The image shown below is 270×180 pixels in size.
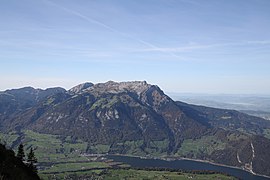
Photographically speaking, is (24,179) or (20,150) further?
(20,150)

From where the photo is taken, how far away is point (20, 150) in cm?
9625

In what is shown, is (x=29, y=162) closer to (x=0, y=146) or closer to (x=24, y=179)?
(x=0, y=146)

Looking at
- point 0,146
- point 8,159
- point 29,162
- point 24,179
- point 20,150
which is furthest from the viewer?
point 29,162

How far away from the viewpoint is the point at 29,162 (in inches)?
4043

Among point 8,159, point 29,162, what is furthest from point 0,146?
point 29,162

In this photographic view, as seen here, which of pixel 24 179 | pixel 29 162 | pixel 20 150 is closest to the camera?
pixel 24 179

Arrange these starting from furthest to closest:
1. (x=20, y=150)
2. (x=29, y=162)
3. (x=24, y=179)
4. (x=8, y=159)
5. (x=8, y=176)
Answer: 1. (x=29, y=162)
2. (x=20, y=150)
3. (x=8, y=159)
4. (x=24, y=179)
5. (x=8, y=176)

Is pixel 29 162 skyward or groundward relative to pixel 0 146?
groundward

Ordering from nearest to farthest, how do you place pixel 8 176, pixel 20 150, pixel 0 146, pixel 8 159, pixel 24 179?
pixel 8 176, pixel 24 179, pixel 8 159, pixel 0 146, pixel 20 150

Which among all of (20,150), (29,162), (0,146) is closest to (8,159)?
(0,146)

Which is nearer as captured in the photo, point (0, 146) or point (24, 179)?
point (24, 179)

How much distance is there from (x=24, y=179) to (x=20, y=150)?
29516 mm

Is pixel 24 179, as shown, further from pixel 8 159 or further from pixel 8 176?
pixel 8 159

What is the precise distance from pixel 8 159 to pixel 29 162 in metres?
22.0
